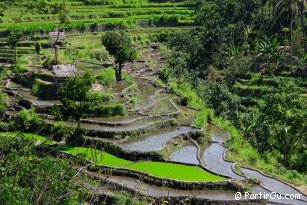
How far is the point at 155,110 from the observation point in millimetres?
29156

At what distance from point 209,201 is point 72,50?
25734mm


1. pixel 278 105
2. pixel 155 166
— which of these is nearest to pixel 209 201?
pixel 155 166

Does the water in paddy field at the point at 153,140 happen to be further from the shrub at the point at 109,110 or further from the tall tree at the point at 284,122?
the tall tree at the point at 284,122

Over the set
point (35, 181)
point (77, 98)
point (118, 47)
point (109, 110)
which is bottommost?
point (109, 110)

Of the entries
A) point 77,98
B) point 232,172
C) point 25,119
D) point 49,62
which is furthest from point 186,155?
point 49,62

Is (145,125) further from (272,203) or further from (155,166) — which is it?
(272,203)

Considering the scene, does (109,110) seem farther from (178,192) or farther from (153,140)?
(178,192)

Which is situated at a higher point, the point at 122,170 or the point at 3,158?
the point at 3,158

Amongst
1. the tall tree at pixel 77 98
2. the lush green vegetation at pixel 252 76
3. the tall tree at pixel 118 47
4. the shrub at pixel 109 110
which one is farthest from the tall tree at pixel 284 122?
the tall tree at pixel 118 47

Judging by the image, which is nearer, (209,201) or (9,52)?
(209,201)

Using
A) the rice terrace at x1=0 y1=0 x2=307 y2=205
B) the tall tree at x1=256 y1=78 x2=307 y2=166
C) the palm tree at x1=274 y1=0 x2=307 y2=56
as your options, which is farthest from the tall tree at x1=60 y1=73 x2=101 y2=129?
the palm tree at x1=274 y1=0 x2=307 y2=56

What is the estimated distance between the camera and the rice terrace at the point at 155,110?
558 inches

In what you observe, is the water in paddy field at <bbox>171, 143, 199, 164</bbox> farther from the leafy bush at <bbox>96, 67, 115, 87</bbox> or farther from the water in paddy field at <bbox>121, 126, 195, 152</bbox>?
the leafy bush at <bbox>96, 67, 115, 87</bbox>

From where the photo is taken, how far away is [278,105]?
25984 mm
